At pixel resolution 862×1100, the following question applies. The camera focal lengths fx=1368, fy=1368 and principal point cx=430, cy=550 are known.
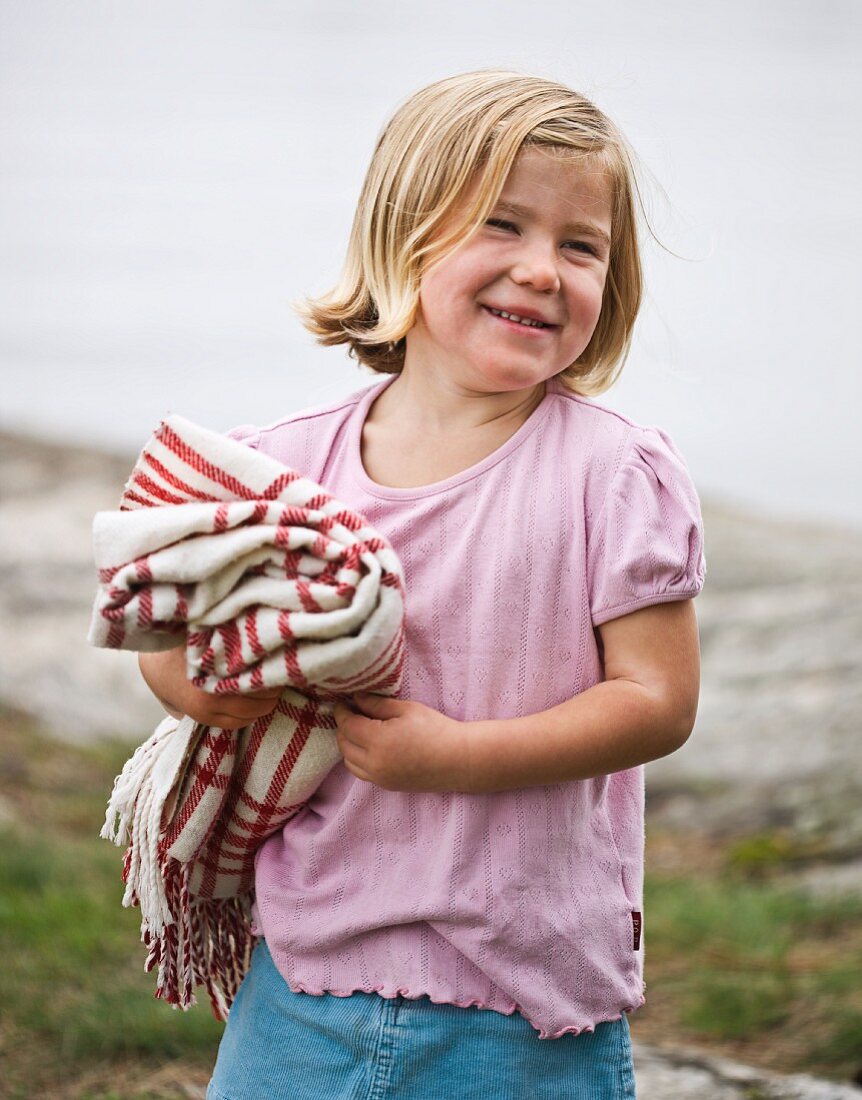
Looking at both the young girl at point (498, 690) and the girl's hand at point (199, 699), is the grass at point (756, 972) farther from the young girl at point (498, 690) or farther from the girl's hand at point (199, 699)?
the girl's hand at point (199, 699)

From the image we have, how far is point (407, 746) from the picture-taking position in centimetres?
133

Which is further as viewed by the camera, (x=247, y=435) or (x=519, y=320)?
(x=247, y=435)

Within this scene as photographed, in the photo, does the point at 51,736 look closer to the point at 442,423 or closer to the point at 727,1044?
the point at 727,1044

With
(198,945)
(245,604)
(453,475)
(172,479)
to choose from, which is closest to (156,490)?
(172,479)

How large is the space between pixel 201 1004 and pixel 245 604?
1.57 meters

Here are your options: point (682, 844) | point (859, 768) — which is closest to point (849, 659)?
point (859, 768)

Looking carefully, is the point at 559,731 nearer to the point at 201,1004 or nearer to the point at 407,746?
the point at 407,746

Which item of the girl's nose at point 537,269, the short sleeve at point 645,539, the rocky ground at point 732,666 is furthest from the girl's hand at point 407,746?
the rocky ground at point 732,666

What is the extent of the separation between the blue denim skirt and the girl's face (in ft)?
2.17

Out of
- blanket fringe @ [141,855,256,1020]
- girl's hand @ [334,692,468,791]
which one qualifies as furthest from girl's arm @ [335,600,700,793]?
blanket fringe @ [141,855,256,1020]

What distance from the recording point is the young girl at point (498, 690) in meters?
1.36

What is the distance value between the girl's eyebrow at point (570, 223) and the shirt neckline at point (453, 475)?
18 centimetres

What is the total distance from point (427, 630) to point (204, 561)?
277 millimetres

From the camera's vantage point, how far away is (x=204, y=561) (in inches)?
48.5
